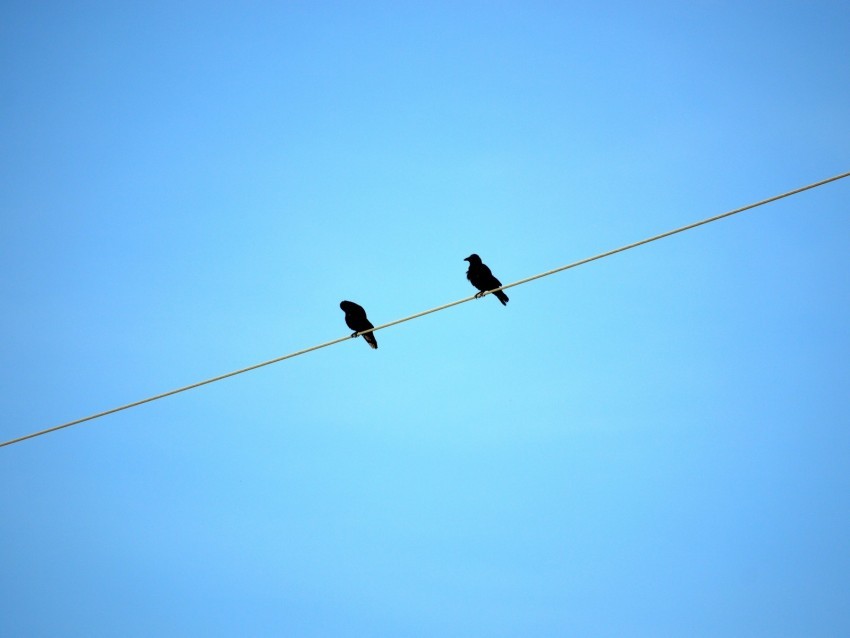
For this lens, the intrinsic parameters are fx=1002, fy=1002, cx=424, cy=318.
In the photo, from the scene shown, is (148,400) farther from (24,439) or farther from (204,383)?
(24,439)

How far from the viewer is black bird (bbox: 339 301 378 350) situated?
1487 cm

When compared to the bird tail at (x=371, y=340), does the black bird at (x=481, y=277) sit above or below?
above

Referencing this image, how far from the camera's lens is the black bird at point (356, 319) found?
14.9m

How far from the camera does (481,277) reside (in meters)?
14.8

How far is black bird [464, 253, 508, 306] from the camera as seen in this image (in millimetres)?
14727

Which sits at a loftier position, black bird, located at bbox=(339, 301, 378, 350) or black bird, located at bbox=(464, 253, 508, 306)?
black bird, located at bbox=(464, 253, 508, 306)

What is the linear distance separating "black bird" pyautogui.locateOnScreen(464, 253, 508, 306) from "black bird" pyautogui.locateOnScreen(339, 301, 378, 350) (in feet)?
5.49

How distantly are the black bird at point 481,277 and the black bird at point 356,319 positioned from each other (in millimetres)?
1672

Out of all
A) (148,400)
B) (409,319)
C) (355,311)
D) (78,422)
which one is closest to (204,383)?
(148,400)

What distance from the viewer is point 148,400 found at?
27.6 feet

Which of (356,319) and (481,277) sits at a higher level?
(481,277)

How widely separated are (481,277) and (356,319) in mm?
1953

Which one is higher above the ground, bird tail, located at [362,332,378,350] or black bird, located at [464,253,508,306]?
black bird, located at [464,253,508,306]

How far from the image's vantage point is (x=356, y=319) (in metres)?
14.9
